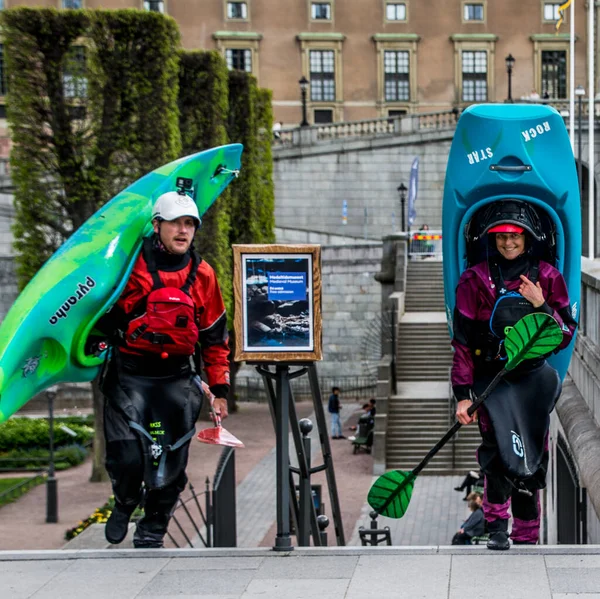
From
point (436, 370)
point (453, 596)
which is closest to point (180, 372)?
point (453, 596)

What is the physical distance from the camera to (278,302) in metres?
8.72

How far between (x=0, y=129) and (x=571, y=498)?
57.9 metres

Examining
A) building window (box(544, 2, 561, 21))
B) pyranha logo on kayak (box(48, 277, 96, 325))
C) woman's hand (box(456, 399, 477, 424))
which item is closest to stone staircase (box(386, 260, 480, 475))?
woman's hand (box(456, 399, 477, 424))

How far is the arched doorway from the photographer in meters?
10.5

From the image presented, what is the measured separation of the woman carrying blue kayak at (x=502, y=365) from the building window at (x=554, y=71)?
6005cm

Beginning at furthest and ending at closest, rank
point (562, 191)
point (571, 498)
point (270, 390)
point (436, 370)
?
point (436, 370)
point (571, 498)
point (270, 390)
point (562, 191)

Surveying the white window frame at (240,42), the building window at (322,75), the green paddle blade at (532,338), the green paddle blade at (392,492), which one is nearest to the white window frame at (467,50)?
the building window at (322,75)

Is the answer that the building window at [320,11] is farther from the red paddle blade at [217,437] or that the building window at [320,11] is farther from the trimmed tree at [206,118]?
the red paddle blade at [217,437]

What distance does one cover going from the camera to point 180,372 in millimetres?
8727

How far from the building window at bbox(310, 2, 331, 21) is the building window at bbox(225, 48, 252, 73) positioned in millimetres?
3510

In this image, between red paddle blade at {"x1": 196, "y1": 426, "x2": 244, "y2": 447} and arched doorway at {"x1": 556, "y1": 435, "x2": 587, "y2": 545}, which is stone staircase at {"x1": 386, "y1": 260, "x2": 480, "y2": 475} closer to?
arched doorway at {"x1": 556, "y1": 435, "x2": 587, "y2": 545}

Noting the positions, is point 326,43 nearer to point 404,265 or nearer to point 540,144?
point 404,265

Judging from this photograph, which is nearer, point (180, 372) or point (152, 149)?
point (180, 372)

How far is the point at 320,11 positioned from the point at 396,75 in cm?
471
